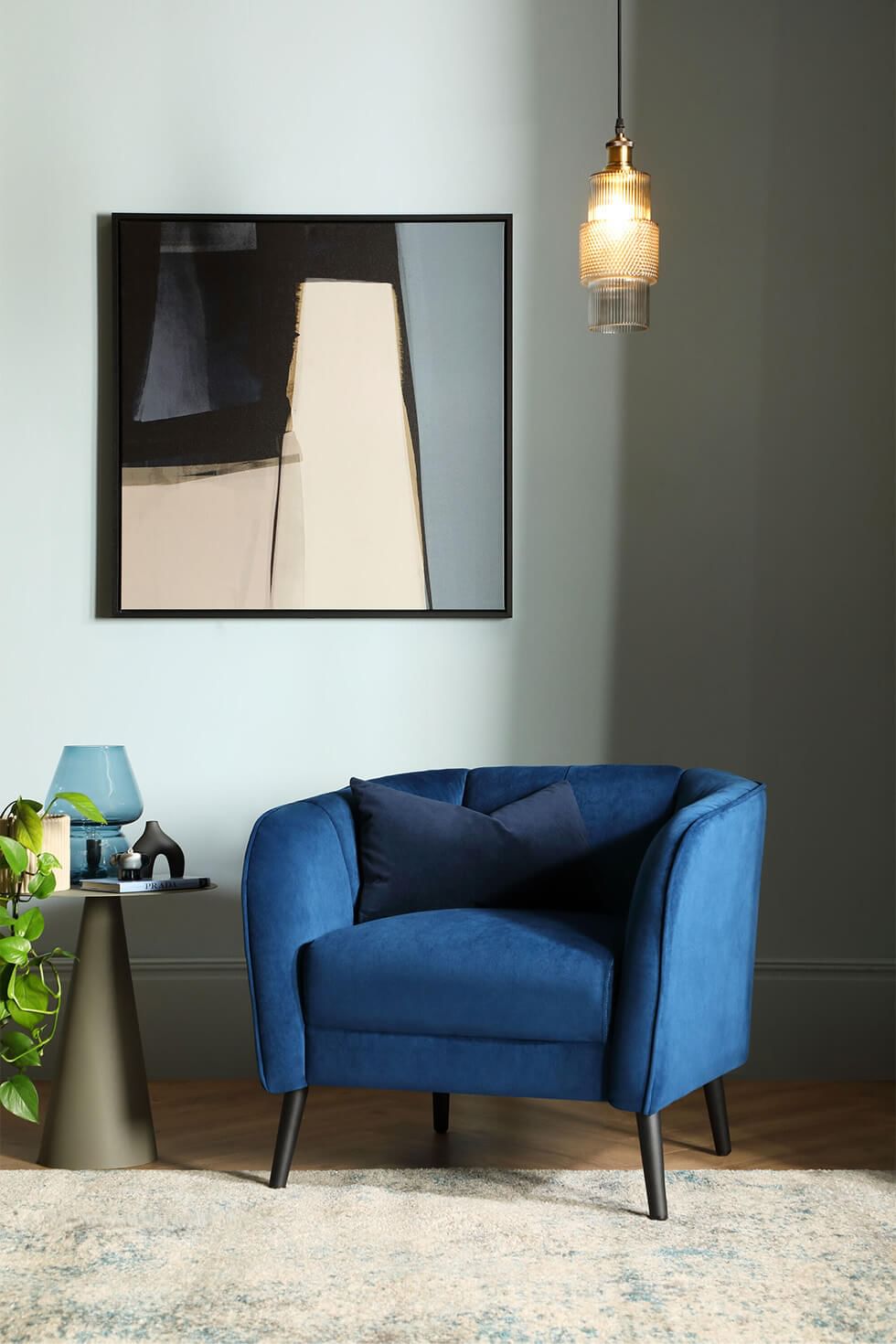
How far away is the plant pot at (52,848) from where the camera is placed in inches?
102

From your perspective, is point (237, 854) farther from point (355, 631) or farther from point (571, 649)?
point (571, 649)

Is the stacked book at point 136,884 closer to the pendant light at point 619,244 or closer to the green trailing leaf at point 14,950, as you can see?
the green trailing leaf at point 14,950

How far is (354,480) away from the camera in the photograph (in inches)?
129

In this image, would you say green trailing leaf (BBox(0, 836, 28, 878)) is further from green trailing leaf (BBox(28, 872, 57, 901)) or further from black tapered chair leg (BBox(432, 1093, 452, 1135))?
black tapered chair leg (BBox(432, 1093, 452, 1135))

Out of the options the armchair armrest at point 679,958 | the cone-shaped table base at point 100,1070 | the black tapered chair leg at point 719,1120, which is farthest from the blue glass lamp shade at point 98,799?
the black tapered chair leg at point 719,1120

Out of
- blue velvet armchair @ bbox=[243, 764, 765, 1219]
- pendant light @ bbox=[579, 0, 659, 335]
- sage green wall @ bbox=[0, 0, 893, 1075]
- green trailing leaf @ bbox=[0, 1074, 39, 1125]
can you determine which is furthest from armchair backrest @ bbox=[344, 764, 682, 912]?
pendant light @ bbox=[579, 0, 659, 335]

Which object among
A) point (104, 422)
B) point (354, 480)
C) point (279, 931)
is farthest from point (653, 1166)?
point (104, 422)

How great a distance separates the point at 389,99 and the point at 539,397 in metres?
0.83

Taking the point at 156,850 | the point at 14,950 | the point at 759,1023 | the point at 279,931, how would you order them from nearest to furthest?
the point at 279,931
the point at 14,950
the point at 156,850
the point at 759,1023

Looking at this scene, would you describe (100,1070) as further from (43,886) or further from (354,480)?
(354,480)

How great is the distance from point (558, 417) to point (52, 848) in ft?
5.26

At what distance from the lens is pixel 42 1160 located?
255 centimetres

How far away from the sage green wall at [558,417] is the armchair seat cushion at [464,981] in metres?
1.01

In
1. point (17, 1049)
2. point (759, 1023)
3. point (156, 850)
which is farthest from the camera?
point (759, 1023)
